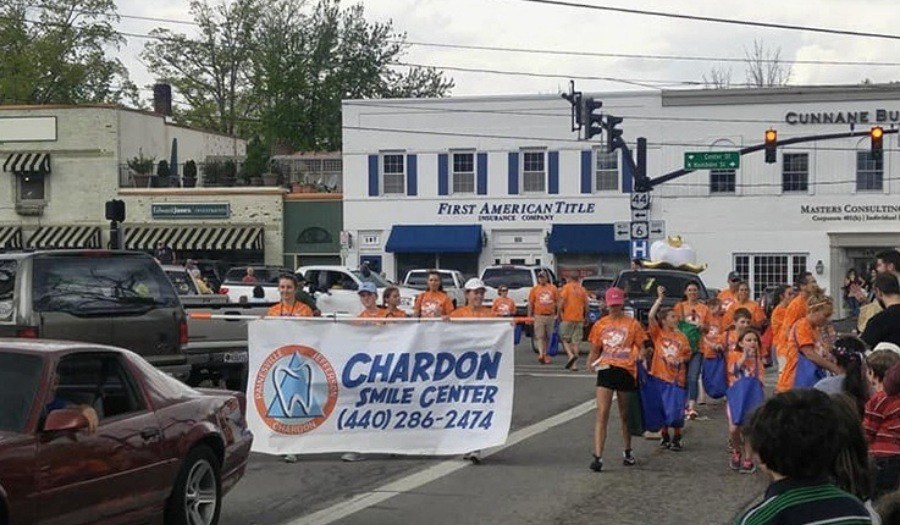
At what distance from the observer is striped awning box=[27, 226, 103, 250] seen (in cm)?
4753

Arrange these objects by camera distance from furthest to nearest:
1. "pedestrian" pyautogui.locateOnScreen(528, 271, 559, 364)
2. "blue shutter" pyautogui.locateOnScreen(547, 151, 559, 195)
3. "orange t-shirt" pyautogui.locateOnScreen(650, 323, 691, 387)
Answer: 1. "blue shutter" pyautogui.locateOnScreen(547, 151, 559, 195)
2. "pedestrian" pyautogui.locateOnScreen(528, 271, 559, 364)
3. "orange t-shirt" pyautogui.locateOnScreen(650, 323, 691, 387)

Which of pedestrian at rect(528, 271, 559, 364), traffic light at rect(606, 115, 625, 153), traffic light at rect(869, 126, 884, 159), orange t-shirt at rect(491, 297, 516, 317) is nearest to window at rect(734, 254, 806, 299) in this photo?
traffic light at rect(869, 126, 884, 159)

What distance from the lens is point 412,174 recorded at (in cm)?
4641

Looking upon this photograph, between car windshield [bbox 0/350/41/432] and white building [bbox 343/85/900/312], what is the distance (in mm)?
37682

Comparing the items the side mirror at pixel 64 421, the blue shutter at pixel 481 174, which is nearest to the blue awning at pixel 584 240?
the blue shutter at pixel 481 174

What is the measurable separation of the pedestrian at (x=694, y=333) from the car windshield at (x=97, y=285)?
619 cm

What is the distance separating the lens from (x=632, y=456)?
1232 cm

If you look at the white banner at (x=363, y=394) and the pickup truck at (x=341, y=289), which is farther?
the pickup truck at (x=341, y=289)

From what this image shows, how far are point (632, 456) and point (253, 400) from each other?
3.68 meters

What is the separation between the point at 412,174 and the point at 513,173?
374cm

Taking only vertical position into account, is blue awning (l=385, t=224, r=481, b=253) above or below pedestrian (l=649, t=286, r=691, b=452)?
above

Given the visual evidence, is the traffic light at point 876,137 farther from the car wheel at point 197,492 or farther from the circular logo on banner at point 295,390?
the car wheel at point 197,492

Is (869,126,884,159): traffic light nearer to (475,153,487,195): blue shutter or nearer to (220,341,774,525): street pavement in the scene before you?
(475,153,487,195): blue shutter

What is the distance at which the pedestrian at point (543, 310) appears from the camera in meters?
24.0
